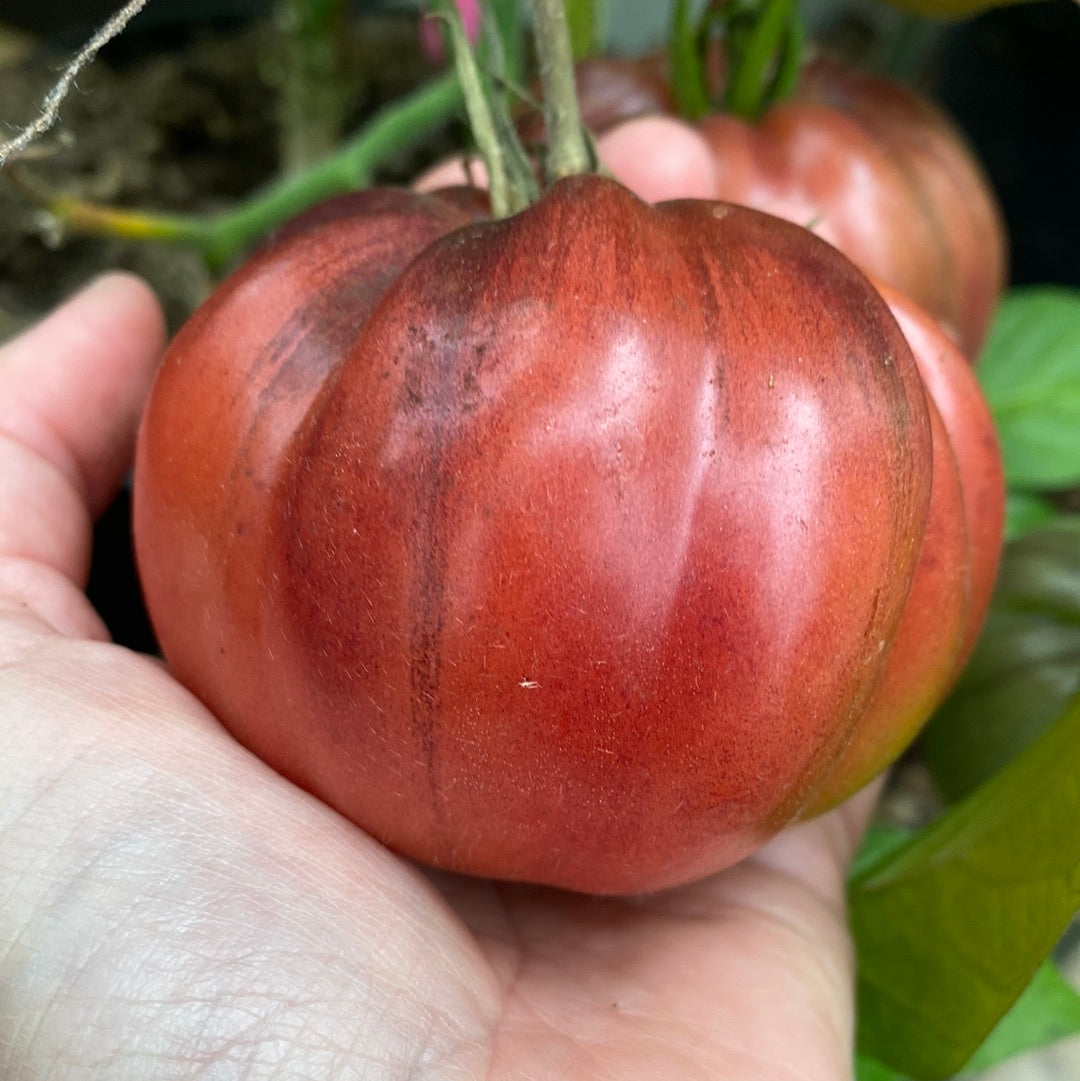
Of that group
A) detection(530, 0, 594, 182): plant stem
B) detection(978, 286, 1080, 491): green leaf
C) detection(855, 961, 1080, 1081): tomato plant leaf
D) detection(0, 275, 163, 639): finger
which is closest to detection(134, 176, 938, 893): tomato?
detection(530, 0, 594, 182): plant stem

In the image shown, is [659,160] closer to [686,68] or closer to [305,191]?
[686,68]

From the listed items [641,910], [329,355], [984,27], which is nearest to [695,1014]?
[641,910]

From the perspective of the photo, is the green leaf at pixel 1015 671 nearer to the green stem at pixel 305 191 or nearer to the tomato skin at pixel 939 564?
the tomato skin at pixel 939 564

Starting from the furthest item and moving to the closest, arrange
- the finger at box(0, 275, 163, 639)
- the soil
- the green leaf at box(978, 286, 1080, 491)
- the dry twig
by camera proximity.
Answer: the soil → the green leaf at box(978, 286, 1080, 491) → the finger at box(0, 275, 163, 639) → the dry twig

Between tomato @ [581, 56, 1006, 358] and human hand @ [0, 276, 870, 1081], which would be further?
tomato @ [581, 56, 1006, 358]

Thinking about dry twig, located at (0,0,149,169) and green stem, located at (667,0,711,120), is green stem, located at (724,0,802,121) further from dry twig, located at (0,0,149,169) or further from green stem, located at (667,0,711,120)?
dry twig, located at (0,0,149,169)

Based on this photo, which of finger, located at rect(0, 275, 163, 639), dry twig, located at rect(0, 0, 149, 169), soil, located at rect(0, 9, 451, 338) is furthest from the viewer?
soil, located at rect(0, 9, 451, 338)

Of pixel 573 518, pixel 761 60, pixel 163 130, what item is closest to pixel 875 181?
pixel 761 60

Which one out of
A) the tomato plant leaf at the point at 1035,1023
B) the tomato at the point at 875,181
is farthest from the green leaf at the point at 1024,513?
the tomato plant leaf at the point at 1035,1023
